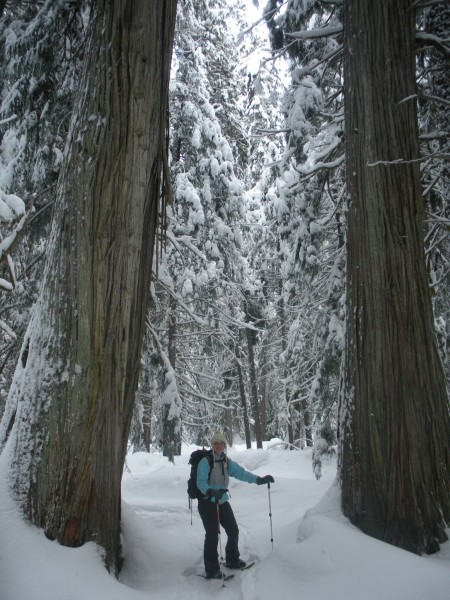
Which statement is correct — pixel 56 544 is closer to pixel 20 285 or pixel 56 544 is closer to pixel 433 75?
pixel 20 285

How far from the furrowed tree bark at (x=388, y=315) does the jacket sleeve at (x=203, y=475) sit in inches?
59.8

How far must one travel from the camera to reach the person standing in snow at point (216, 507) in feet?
15.8

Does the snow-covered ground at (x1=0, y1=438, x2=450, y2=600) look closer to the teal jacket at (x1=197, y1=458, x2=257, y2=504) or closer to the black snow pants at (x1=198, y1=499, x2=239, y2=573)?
the black snow pants at (x1=198, y1=499, x2=239, y2=573)

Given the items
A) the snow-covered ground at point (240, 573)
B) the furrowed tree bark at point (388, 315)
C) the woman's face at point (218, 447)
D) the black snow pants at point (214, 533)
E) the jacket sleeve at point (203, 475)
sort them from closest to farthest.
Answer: the snow-covered ground at point (240, 573) < the furrowed tree bark at point (388, 315) < the black snow pants at point (214, 533) < the jacket sleeve at point (203, 475) < the woman's face at point (218, 447)

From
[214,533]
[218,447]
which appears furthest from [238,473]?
[214,533]

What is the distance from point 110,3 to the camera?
4.43 meters

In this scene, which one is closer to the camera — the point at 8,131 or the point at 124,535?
the point at 124,535

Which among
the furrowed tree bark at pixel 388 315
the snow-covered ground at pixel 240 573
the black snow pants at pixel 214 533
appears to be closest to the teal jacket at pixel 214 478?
the black snow pants at pixel 214 533

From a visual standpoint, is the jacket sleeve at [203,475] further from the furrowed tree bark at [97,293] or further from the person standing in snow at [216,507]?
the furrowed tree bark at [97,293]

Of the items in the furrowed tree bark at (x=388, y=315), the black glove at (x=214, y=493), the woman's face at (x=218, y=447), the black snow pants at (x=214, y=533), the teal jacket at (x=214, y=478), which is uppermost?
the furrowed tree bark at (x=388, y=315)

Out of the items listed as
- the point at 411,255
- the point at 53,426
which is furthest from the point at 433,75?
the point at 53,426

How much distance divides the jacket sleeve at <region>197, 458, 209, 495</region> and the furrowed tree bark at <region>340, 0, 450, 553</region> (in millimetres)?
1518

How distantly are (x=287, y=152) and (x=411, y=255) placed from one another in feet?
10.3

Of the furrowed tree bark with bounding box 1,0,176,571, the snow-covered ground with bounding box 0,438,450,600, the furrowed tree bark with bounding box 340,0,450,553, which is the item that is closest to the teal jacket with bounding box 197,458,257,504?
the snow-covered ground with bounding box 0,438,450,600
